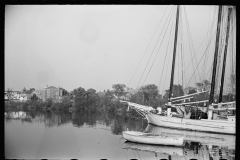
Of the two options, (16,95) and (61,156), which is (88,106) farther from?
(61,156)

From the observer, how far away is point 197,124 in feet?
35.2

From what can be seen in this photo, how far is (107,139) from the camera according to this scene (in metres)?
9.17

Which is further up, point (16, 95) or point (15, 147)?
point (16, 95)

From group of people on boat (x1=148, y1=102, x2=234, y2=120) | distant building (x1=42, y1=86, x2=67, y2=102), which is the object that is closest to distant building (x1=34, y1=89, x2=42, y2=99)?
distant building (x1=42, y1=86, x2=67, y2=102)

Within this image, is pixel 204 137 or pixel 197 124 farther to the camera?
pixel 197 124

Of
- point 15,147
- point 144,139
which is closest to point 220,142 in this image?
point 144,139

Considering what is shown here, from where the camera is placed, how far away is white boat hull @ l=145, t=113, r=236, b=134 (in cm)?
1001

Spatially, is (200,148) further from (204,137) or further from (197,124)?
(197,124)

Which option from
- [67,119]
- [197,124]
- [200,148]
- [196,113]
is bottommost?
[67,119]

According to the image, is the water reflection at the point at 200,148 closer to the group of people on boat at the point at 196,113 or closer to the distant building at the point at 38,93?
the group of people on boat at the point at 196,113

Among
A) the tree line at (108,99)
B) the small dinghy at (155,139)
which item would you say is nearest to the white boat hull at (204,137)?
the small dinghy at (155,139)

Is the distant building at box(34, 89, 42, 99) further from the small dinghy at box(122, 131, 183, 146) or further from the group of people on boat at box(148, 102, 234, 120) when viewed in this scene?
the small dinghy at box(122, 131, 183, 146)

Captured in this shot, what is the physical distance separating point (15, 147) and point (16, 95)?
6.26m

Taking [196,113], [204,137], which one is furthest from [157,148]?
[196,113]
